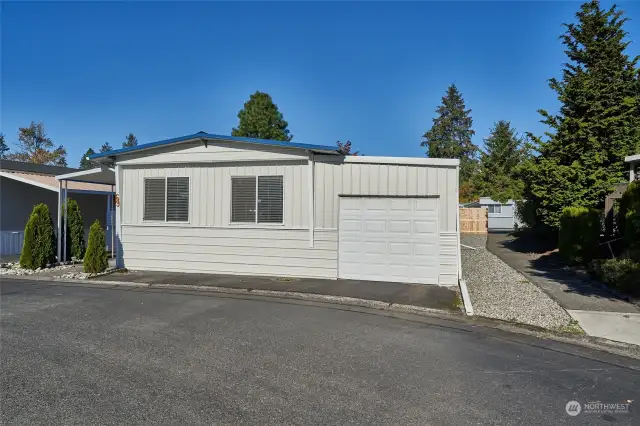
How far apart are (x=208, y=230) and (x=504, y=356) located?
8.20m

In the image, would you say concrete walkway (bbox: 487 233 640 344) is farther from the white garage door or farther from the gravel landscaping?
the white garage door

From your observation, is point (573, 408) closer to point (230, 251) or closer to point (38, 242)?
point (230, 251)

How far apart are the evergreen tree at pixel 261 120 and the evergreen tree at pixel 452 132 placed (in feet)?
104

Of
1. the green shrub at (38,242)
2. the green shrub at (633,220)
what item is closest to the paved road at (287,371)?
the green shrub at (633,220)

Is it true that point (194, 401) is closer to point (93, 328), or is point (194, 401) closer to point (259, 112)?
point (93, 328)

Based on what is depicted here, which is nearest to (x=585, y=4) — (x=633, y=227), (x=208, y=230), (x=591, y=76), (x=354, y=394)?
(x=591, y=76)

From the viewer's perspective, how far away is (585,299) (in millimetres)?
8406

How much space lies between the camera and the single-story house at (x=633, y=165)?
12.5 m

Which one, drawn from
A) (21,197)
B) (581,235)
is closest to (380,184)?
(581,235)

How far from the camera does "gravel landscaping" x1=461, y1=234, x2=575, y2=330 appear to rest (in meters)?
7.05

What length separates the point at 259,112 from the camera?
99.2ft

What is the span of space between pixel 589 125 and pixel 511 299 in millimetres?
10519

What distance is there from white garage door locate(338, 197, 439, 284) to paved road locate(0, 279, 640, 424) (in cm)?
305

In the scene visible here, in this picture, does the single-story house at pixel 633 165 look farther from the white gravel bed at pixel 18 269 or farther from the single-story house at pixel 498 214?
the single-story house at pixel 498 214
